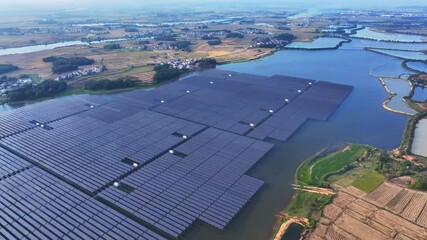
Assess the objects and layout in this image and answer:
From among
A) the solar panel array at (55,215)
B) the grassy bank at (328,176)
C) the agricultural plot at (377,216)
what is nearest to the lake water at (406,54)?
the grassy bank at (328,176)

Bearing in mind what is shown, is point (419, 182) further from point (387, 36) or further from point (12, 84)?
point (387, 36)

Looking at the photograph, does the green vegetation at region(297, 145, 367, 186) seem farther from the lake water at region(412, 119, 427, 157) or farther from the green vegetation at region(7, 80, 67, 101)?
the green vegetation at region(7, 80, 67, 101)

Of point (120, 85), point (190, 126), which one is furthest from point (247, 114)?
point (120, 85)

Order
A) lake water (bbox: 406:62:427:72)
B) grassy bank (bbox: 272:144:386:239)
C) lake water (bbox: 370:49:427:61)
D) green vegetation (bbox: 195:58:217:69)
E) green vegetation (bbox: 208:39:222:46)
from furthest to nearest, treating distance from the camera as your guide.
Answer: green vegetation (bbox: 208:39:222:46), lake water (bbox: 370:49:427:61), green vegetation (bbox: 195:58:217:69), lake water (bbox: 406:62:427:72), grassy bank (bbox: 272:144:386:239)

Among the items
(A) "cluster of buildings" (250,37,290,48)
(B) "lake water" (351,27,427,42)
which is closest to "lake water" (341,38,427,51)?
(B) "lake water" (351,27,427,42)

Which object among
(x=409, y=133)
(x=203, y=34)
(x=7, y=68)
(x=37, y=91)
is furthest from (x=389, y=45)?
(x=7, y=68)

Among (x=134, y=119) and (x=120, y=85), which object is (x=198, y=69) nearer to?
(x=120, y=85)

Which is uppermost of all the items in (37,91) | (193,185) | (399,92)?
(37,91)
